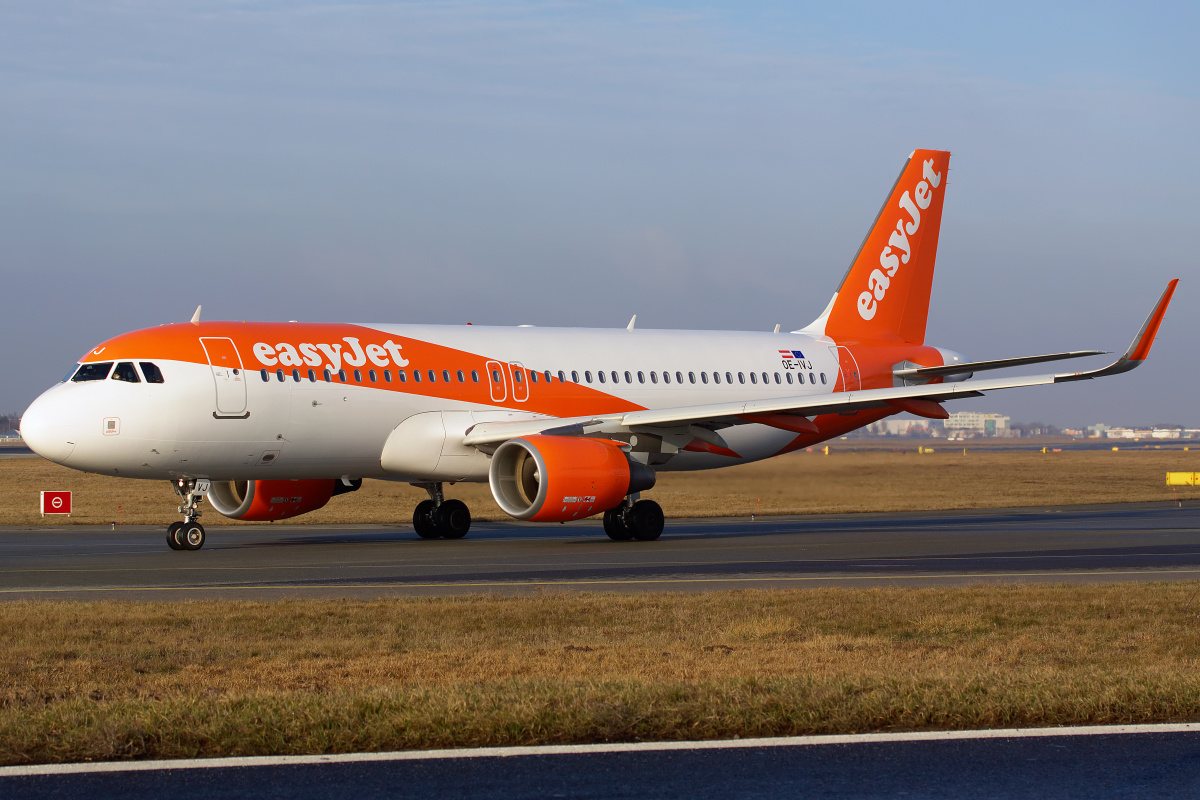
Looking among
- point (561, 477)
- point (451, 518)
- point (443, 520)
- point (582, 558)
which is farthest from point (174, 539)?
point (582, 558)

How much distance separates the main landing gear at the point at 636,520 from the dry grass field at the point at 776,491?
65.2 inches

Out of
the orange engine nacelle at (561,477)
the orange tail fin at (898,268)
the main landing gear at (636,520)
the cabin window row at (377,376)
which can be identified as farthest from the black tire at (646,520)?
the orange tail fin at (898,268)

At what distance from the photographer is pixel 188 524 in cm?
2138

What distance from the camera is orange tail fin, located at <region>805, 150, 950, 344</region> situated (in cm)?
3106

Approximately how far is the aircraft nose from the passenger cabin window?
1.34 m

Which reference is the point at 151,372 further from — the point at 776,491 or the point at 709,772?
the point at 709,772

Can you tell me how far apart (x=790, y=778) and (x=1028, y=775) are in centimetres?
113

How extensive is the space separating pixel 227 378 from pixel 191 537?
2.68 meters

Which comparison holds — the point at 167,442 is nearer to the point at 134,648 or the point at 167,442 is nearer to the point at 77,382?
the point at 77,382

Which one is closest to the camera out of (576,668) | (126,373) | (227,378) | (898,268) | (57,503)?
(576,668)

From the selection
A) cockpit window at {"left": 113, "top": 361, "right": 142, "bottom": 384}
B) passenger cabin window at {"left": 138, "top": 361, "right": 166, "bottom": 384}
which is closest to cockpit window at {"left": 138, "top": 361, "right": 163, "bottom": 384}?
passenger cabin window at {"left": 138, "top": 361, "right": 166, "bottom": 384}

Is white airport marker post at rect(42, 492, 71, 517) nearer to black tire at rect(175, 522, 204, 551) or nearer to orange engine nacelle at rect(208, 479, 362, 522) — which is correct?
orange engine nacelle at rect(208, 479, 362, 522)

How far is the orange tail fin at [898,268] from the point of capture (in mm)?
31062

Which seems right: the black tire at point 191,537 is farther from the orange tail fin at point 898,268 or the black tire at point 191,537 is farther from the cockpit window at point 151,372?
the orange tail fin at point 898,268
